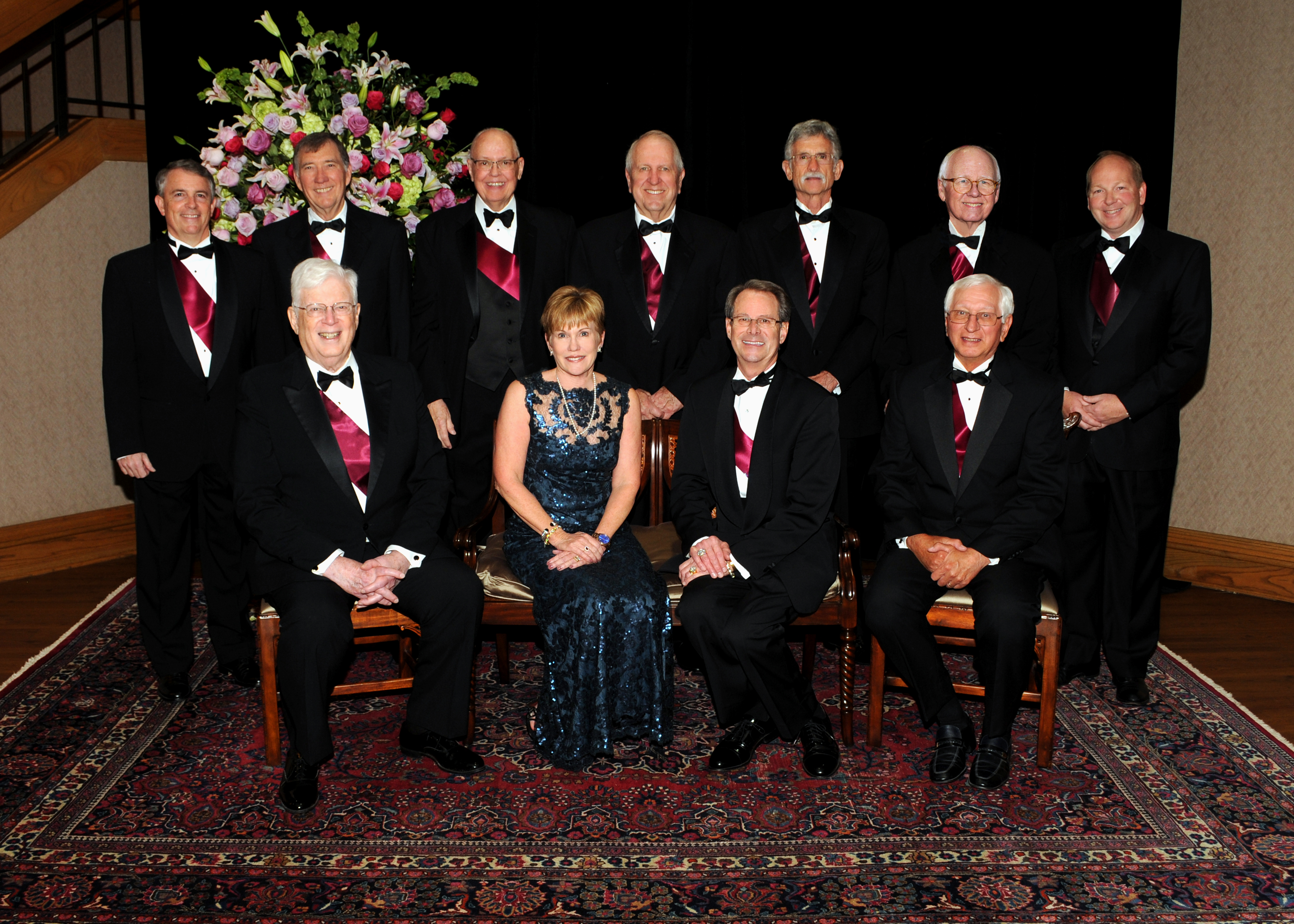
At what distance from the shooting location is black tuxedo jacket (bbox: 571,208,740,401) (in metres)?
4.18

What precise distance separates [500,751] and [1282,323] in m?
4.20

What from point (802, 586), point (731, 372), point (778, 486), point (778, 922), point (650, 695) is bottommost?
point (778, 922)

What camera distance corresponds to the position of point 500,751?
3.58 metres

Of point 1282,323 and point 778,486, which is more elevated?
point 1282,323

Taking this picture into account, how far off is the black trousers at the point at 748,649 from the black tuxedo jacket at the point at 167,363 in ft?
5.94

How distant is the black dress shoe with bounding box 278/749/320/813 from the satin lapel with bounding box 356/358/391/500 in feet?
2.76

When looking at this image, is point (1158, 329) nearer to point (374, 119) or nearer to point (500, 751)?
point (500, 751)

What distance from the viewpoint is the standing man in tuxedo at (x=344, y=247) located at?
3957 mm

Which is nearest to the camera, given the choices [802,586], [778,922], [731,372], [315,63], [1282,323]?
[778,922]

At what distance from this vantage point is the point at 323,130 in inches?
165

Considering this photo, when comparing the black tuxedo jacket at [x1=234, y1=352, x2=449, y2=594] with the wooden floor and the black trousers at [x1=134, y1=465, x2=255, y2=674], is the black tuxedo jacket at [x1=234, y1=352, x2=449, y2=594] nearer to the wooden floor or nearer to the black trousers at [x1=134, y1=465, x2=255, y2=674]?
the black trousers at [x1=134, y1=465, x2=255, y2=674]

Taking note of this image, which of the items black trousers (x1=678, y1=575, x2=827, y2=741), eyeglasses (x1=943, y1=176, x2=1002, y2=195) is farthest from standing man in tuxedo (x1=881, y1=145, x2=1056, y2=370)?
black trousers (x1=678, y1=575, x2=827, y2=741)

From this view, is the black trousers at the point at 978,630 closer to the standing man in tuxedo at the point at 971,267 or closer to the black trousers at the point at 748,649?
the black trousers at the point at 748,649

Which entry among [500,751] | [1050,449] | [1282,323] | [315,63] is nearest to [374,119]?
[315,63]
